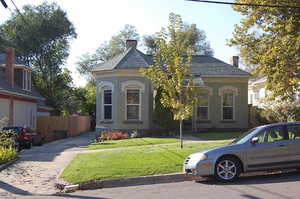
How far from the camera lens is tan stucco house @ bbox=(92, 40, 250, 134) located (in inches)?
1043

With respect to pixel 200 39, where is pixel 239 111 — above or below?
below

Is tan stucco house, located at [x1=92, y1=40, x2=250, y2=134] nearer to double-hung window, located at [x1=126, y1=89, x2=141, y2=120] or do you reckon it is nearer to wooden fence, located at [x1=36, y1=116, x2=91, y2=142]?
double-hung window, located at [x1=126, y1=89, x2=141, y2=120]

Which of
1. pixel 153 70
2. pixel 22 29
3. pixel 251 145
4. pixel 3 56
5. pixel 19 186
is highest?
pixel 22 29

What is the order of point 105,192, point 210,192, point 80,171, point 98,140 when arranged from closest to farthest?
point 210,192
point 105,192
point 80,171
point 98,140

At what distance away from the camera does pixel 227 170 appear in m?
10.6

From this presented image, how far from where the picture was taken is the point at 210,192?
30.5 feet

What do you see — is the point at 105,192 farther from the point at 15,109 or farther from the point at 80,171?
the point at 15,109

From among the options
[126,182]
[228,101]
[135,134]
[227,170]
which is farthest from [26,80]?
[227,170]

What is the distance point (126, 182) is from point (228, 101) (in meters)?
19.6

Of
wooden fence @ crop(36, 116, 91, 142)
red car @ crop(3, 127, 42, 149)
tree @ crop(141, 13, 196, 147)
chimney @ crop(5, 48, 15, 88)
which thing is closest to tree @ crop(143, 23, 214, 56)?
wooden fence @ crop(36, 116, 91, 142)

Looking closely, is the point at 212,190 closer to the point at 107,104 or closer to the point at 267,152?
the point at 267,152

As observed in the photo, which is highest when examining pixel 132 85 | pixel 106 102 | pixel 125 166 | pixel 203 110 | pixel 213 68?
pixel 213 68

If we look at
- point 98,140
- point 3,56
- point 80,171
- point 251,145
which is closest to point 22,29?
point 3,56

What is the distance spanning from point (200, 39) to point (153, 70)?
53.8m
